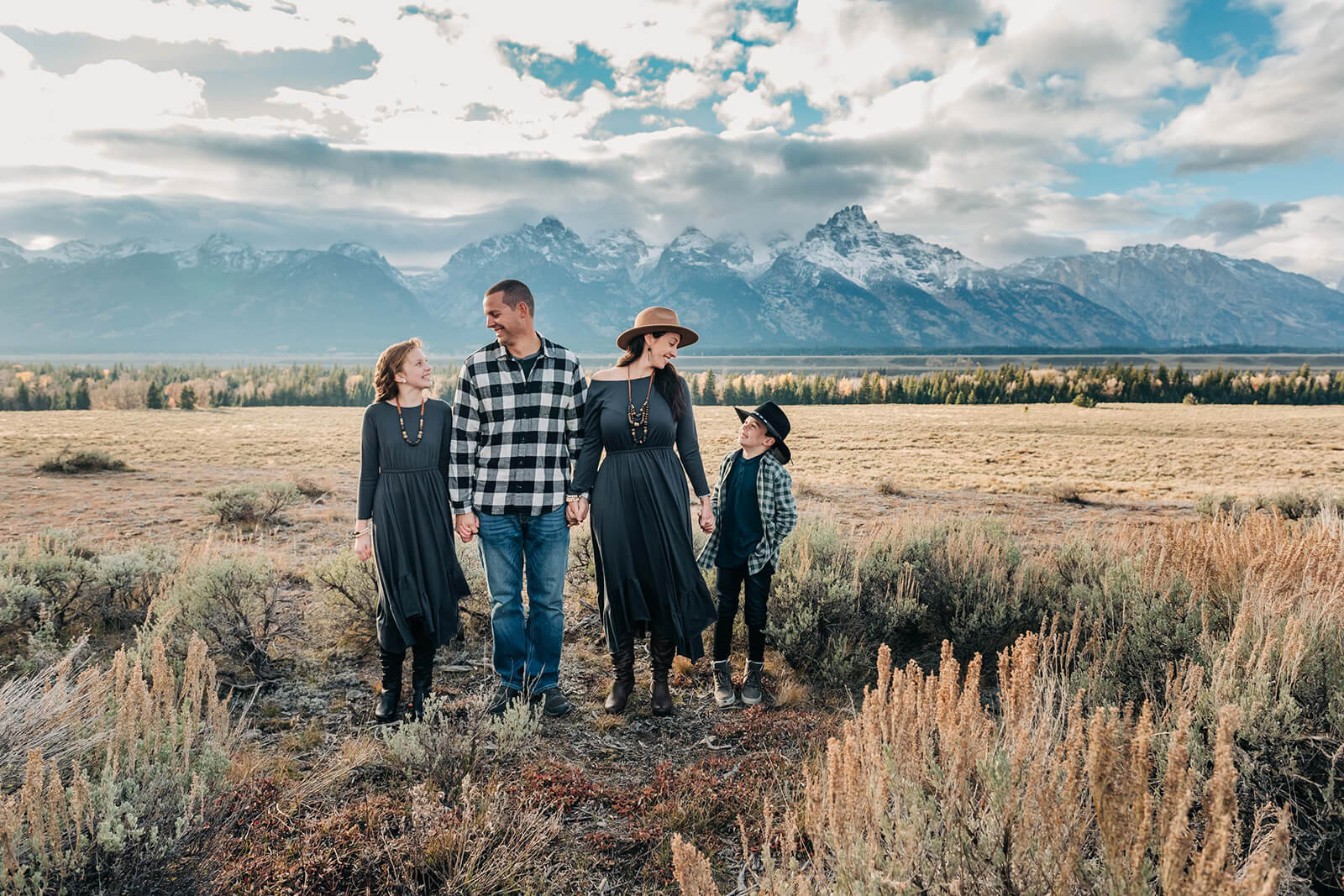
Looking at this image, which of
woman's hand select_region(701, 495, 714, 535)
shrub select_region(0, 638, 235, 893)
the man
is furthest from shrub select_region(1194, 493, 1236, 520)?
shrub select_region(0, 638, 235, 893)

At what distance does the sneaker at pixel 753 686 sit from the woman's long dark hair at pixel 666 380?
5.50 ft

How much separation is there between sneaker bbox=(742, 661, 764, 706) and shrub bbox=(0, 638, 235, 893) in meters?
2.75

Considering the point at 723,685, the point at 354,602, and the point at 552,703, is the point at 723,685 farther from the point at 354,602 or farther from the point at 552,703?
the point at 354,602

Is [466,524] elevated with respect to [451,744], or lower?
elevated

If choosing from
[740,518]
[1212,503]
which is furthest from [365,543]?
[1212,503]

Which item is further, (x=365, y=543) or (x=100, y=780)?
(x=365, y=543)

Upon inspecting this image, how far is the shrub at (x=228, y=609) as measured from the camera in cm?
462

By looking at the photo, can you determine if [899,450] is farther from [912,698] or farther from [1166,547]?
[912,698]

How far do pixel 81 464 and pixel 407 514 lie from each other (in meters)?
20.6

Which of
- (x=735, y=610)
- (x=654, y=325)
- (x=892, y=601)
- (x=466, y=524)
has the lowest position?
(x=892, y=601)

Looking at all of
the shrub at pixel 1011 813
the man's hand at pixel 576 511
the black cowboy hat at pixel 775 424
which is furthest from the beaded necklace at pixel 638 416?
the shrub at pixel 1011 813

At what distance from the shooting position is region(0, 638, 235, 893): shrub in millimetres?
1965

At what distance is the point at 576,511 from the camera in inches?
159

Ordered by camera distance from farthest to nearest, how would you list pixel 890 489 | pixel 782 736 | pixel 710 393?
pixel 710 393, pixel 890 489, pixel 782 736
